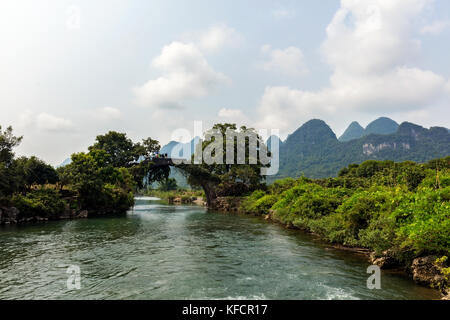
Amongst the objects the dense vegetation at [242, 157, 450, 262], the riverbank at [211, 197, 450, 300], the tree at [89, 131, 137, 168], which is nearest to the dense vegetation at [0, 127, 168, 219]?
the tree at [89, 131, 137, 168]

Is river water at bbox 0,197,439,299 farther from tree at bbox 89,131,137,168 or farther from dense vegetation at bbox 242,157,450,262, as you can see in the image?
tree at bbox 89,131,137,168

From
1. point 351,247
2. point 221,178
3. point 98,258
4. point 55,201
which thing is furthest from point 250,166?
point 98,258

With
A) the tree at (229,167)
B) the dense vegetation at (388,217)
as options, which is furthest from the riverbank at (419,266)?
the tree at (229,167)

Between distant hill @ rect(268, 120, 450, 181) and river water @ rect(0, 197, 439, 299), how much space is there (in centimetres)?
9936

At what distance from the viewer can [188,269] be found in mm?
8609

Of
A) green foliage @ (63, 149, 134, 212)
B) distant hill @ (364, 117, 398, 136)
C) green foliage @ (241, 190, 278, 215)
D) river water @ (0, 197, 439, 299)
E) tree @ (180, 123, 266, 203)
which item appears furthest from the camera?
distant hill @ (364, 117, 398, 136)

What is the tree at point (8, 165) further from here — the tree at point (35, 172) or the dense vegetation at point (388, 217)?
the dense vegetation at point (388, 217)

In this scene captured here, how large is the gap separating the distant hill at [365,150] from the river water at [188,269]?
326ft

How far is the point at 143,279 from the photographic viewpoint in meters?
7.63

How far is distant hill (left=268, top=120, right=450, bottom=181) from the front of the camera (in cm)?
11169

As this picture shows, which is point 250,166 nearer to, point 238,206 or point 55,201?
point 238,206

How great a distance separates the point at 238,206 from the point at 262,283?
25369 mm

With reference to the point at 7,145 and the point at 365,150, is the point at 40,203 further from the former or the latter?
the point at 365,150

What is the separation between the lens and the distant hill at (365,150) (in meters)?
112
